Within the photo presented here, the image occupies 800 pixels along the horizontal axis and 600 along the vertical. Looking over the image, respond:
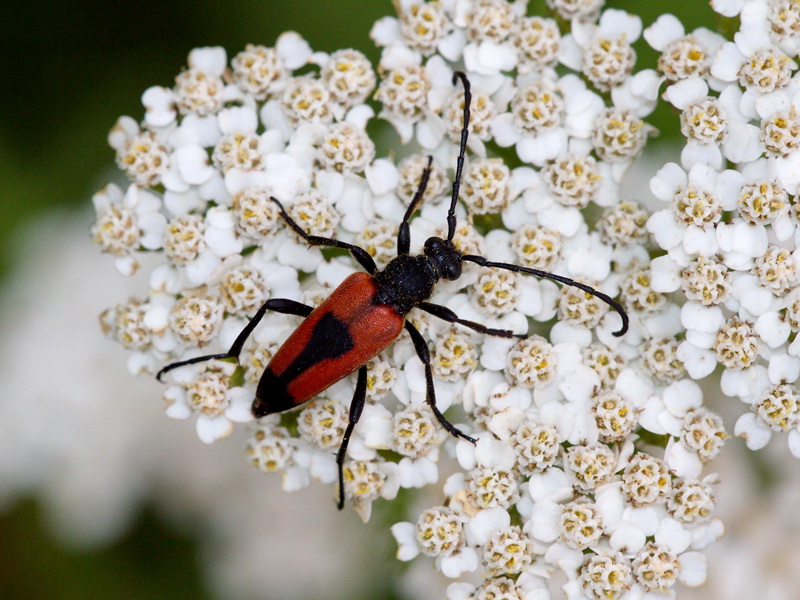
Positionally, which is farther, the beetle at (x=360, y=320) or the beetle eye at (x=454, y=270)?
the beetle eye at (x=454, y=270)

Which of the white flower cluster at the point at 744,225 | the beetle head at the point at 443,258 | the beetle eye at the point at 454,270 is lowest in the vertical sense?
the white flower cluster at the point at 744,225

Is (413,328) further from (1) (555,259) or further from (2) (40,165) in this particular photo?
(2) (40,165)

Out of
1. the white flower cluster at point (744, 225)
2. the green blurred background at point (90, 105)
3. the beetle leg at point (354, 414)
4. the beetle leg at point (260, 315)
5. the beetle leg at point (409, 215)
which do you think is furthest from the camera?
the green blurred background at point (90, 105)

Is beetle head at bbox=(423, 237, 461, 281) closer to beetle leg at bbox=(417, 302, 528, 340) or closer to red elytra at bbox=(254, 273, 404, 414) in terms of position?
beetle leg at bbox=(417, 302, 528, 340)

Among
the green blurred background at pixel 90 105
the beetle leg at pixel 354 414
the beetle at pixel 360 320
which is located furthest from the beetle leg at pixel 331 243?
the green blurred background at pixel 90 105

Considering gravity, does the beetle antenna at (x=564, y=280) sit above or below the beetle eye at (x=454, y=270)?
below

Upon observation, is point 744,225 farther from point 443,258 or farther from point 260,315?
point 260,315

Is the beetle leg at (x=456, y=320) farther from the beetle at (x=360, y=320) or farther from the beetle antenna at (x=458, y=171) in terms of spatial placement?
the beetle antenna at (x=458, y=171)

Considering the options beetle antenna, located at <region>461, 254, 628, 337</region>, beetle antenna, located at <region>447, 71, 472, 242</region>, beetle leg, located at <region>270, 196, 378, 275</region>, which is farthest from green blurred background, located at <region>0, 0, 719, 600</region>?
beetle antenna, located at <region>461, 254, 628, 337</region>
